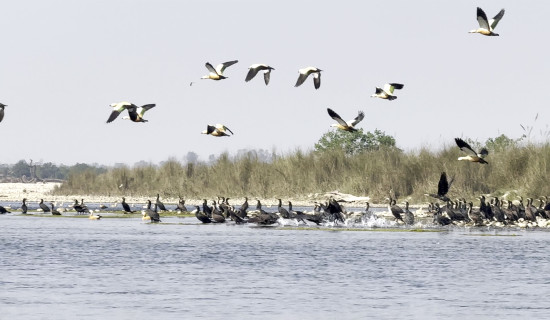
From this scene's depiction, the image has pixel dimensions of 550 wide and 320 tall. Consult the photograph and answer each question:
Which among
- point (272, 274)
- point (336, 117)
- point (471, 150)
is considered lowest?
point (272, 274)

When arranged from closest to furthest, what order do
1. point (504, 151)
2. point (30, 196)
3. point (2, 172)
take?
point (504, 151)
point (30, 196)
point (2, 172)

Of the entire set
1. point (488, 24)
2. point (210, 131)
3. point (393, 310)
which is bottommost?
point (393, 310)

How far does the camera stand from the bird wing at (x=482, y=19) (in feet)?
96.8

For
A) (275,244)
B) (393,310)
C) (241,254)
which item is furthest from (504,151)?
(393,310)

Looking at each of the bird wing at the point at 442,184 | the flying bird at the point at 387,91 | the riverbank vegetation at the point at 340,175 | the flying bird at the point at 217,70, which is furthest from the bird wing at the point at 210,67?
the riverbank vegetation at the point at 340,175

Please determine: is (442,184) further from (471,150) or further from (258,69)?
(258,69)

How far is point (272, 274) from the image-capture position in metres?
26.7

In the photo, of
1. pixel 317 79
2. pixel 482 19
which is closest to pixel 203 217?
pixel 317 79

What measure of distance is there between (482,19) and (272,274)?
29.1ft

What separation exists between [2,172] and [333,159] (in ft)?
327

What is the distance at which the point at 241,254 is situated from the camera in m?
Result: 31.8

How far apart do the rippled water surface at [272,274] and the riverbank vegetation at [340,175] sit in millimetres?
14468

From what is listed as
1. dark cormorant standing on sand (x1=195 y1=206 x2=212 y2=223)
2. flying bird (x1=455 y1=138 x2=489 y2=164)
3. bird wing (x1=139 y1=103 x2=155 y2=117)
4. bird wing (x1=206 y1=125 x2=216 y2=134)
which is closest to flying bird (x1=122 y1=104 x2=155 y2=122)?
bird wing (x1=139 y1=103 x2=155 y2=117)

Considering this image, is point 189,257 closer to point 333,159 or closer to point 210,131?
point 210,131
